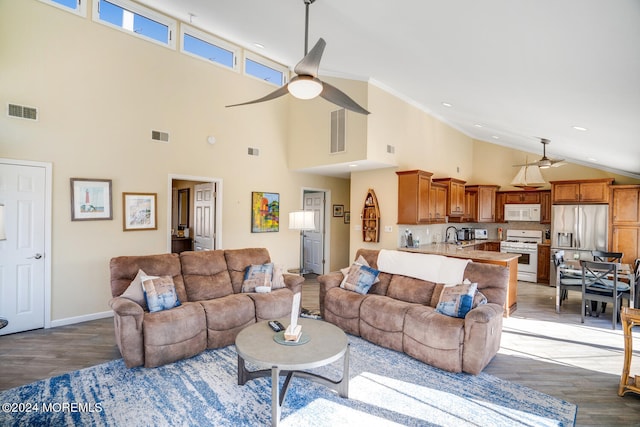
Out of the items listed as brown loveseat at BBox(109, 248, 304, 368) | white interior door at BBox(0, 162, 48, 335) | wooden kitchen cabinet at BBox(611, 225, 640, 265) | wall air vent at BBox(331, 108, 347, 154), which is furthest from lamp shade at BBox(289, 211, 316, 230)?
wooden kitchen cabinet at BBox(611, 225, 640, 265)

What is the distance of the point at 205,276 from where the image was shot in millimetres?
4098

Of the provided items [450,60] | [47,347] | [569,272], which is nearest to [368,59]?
[450,60]

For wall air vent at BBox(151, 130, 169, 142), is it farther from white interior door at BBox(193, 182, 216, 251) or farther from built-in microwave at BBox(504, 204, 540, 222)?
built-in microwave at BBox(504, 204, 540, 222)

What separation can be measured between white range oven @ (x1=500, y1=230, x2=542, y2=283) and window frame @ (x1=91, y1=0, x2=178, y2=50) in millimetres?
8335

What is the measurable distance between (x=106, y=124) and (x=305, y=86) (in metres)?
3.51

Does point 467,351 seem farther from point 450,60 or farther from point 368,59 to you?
point 368,59

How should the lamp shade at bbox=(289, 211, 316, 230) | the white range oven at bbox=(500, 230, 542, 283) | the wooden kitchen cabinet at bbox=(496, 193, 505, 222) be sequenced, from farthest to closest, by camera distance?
the wooden kitchen cabinet at bbox=(496, 193, 505, 222), the white range oven at bbox=(500, 230, 542, 283), the lamp shade at bbox=(289, 211, 316, 230)

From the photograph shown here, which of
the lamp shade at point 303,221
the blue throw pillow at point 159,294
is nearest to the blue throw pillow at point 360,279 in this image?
the lamp shade at point 303,221

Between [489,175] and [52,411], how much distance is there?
930 centimetres

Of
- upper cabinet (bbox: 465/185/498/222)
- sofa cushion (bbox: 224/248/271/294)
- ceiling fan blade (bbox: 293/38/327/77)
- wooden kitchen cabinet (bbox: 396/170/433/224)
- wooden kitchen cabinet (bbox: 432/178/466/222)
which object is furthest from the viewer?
upper cabinet (bbox: 465/185/498/222)

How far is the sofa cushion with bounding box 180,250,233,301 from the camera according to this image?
12.9 ft

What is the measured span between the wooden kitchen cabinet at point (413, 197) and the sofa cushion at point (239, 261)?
2756 millimetres

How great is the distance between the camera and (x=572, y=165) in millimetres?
7320

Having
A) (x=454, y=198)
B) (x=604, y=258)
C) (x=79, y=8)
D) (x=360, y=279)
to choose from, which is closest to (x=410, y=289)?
(x=360, y=279)
